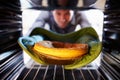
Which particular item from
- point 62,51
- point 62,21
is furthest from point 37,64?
point 62,21

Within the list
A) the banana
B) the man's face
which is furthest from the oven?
the man's face

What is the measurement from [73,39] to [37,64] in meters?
0.41

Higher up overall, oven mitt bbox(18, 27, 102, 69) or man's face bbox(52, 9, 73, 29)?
man's face bbox(52, 9, 73, 29)

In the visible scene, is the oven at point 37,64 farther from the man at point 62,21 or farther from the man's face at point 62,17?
the man's face at point 62,17

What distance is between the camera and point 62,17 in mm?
1846

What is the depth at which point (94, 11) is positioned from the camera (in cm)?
178

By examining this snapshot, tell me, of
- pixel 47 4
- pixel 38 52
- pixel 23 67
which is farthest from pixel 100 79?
pixel 47 4

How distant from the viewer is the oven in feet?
4.91

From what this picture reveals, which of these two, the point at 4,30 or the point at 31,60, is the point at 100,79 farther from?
the point at 4,30

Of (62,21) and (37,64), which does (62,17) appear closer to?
(62,21)

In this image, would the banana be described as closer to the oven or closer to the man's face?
the oven

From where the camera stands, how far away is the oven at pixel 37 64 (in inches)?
58.9

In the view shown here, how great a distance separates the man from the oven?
180 millimetres

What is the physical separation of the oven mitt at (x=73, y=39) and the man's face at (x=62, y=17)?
0.10m
